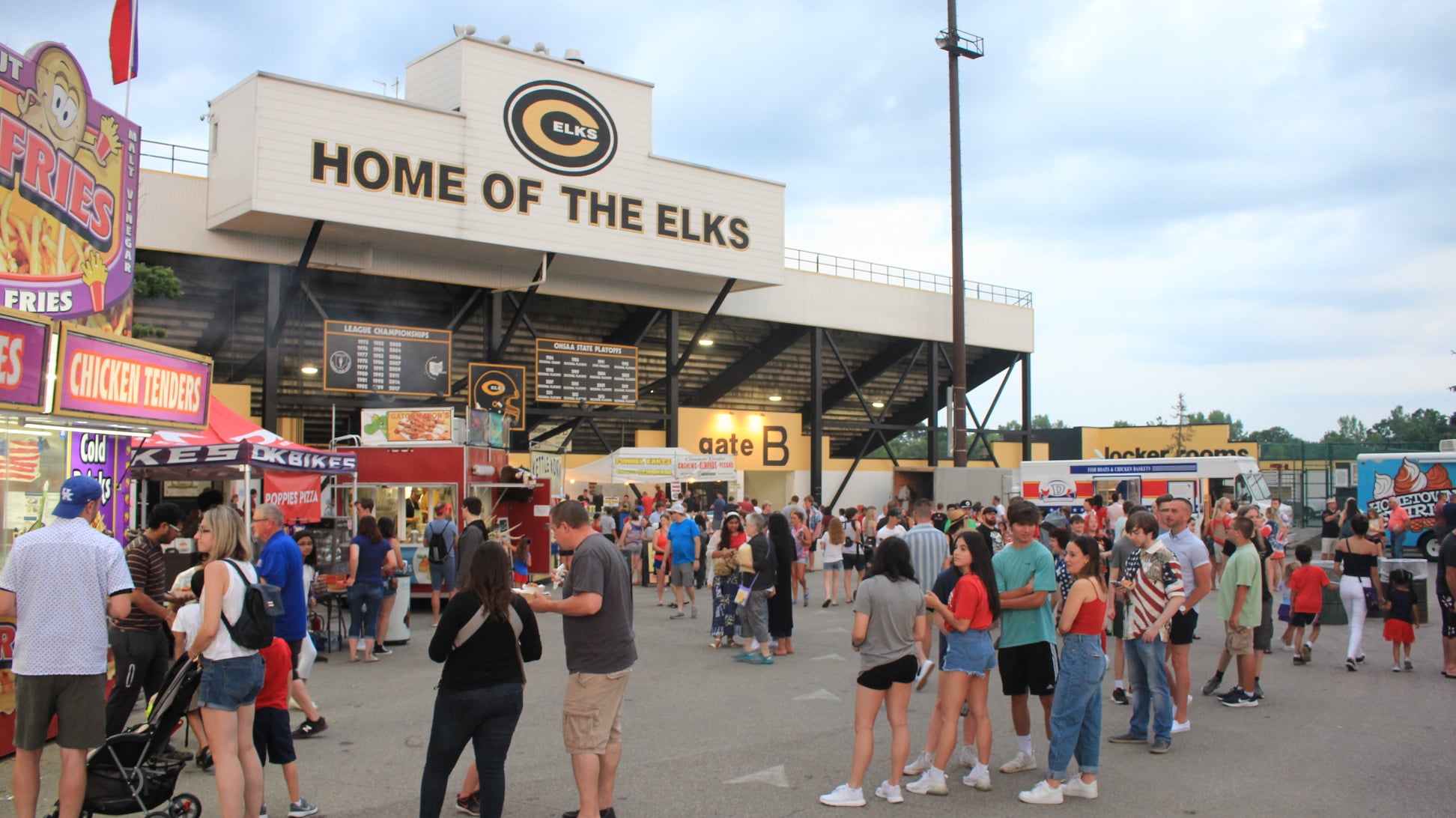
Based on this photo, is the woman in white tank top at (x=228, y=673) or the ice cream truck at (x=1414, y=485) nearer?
the woman in white tank top at (x=228, y=673)

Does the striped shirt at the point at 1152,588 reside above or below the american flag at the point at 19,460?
below

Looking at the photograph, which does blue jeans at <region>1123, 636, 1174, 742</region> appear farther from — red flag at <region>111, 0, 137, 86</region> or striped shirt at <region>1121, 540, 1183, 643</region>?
red flag at <region>111, 0, 137, 86</region>

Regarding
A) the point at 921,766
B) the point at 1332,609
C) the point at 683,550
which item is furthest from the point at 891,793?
the point at 1332,609

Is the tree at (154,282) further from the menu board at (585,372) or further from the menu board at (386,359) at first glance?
the menu board at (585,372)

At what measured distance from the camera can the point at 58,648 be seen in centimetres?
492

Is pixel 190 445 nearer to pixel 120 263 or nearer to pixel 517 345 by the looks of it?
pixel 120 263

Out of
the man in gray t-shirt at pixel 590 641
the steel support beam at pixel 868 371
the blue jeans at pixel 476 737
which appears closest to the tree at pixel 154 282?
the man in gray t-shirt at pixel 590 641

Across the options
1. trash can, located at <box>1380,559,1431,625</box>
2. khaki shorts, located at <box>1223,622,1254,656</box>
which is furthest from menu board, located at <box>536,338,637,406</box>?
khaki shorts, located at <box>1223,622,1254,656</box>

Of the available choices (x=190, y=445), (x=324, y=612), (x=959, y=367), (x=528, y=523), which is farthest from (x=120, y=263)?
(x=959, y=367)

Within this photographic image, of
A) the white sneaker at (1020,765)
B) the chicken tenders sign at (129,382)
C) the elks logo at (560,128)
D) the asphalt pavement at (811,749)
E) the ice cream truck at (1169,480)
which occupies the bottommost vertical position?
the asphalt pavement at (811,749)

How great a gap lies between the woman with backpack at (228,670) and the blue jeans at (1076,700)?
14.4 feet

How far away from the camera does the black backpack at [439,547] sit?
529 inches

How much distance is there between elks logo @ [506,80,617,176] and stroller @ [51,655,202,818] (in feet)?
61.8

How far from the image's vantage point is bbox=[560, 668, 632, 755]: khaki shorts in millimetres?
5184
